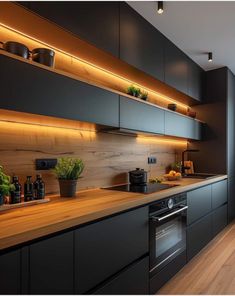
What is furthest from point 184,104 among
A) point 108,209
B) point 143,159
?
point 108,209

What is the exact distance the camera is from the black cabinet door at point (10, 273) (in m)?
0.89

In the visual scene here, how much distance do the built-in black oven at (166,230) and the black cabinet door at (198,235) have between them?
157 mm

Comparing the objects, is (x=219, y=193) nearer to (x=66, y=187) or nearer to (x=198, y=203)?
(x=198, y=203)

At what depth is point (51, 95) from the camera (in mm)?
1445

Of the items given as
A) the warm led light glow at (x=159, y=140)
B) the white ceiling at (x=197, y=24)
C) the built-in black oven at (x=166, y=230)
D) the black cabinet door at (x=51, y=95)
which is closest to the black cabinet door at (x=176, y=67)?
the white ceiling at (x=197, y=24)

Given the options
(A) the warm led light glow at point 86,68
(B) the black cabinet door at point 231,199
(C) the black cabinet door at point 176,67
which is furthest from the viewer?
(B) the black cabinet door at point 231,199

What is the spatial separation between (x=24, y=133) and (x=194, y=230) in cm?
198

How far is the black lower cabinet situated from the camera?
183cm

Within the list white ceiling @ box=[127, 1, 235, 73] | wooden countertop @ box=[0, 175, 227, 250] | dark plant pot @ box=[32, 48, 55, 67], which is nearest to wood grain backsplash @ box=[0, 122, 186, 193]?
wooden countertop @ box=[0, 175, 227, 250]

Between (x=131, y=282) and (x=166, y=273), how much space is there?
0.55 meters

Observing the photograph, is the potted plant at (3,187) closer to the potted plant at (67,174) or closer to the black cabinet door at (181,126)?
the potted plant at (67,174)

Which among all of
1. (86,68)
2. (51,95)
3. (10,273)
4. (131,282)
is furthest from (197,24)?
(10,273)

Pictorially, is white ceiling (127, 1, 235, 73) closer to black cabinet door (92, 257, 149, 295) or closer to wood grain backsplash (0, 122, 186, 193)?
wood grain backsplash (0, 122, 186, 193)

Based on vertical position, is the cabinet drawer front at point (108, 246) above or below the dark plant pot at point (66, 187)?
below
